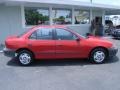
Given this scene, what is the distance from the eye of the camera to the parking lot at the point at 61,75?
7047mm

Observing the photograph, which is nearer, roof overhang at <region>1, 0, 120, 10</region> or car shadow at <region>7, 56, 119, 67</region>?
car shadow at <region>7, 56, 119, 67</region>

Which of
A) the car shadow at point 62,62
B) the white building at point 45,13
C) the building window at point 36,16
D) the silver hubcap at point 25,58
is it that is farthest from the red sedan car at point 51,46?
the building window at point 36,16

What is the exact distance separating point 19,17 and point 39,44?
258 inches

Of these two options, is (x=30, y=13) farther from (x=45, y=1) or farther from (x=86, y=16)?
(x=86, y=16)

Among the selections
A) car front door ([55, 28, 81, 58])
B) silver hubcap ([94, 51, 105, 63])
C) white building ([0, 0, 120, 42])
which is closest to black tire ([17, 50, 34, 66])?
car front door ([55, 28, 81, 58])

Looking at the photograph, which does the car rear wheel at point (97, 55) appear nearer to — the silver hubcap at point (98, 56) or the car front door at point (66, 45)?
the silver hubcap at point (98, 56)

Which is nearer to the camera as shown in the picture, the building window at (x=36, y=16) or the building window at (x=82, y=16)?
the building window at (x=36, y=16)

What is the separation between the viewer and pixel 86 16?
19.5m

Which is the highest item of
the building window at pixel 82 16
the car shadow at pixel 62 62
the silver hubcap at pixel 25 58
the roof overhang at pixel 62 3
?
the roof overhang at pixel 62 3

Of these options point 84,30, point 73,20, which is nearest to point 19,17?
point 73,20

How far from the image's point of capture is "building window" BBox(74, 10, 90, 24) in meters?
18.6

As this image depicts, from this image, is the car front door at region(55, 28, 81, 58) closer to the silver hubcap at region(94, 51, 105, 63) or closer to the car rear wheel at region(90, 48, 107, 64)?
the car rear wheel at region(90, 48, 107, 64)

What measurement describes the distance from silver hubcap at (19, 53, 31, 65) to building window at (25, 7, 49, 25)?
22.2 feet

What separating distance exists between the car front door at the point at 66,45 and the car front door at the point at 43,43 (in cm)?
23
